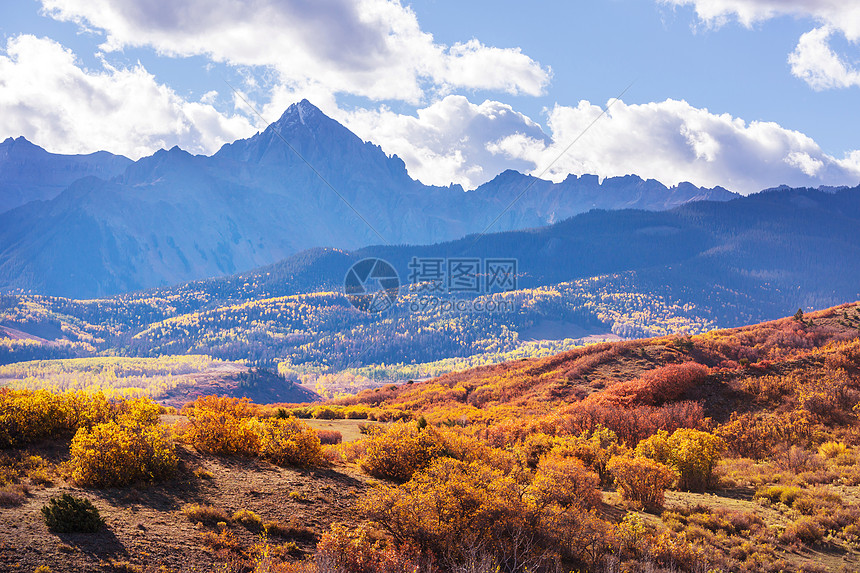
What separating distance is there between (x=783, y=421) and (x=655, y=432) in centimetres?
536

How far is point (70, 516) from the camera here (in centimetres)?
966

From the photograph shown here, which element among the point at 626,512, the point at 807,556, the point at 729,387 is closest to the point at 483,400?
the point at 729,387

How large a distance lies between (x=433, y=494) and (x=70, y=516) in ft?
23.3

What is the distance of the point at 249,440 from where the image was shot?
16.0 metres

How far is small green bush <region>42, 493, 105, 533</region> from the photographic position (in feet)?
31.5

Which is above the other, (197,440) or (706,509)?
(197,440)

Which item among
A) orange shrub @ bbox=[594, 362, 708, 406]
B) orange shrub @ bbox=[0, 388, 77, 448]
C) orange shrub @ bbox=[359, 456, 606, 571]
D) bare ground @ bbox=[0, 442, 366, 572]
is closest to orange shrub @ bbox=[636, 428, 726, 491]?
orange shrub @ bbox=[359, 456, 606, 571]

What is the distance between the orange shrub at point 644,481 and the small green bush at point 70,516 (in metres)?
13.8

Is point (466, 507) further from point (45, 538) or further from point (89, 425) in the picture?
point (89, 425)

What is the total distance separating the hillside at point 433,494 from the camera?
10242 mm

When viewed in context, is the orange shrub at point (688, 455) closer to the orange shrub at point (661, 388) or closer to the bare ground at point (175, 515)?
the orange shrub at point (661, 388)

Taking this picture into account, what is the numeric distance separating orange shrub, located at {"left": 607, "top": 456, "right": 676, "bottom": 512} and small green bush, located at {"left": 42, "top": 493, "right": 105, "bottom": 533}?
45.2ft

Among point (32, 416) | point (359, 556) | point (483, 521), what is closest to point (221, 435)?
point (32, 416)

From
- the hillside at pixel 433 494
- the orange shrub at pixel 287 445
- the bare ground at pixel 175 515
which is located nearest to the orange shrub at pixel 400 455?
the hillside at pixel 433 494
